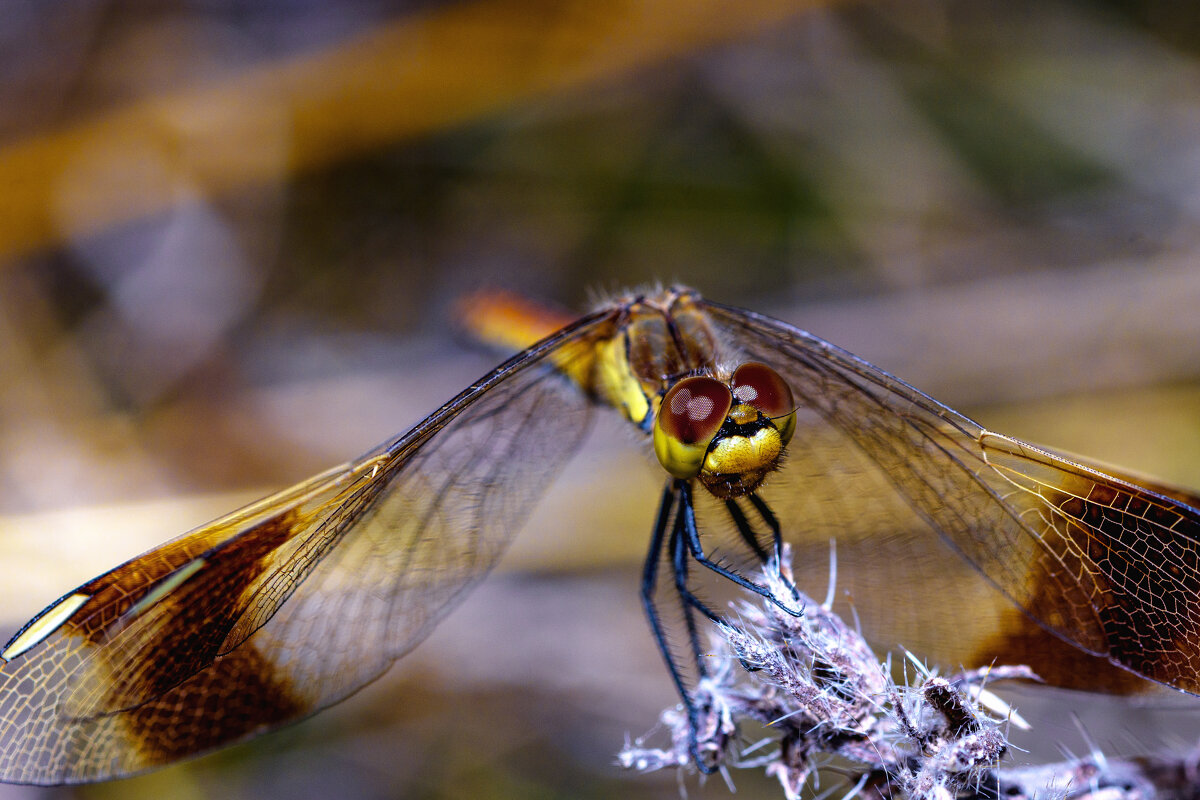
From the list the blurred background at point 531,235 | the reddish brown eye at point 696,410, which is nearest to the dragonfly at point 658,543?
the reddish brown eye at point 696,410

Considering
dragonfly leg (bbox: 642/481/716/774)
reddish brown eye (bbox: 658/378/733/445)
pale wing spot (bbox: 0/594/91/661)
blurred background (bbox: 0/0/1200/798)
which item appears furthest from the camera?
blurred background (bbox: 0/0/1200/798)

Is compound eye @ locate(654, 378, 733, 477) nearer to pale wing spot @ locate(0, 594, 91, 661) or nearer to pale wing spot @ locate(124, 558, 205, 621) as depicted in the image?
pale wing spot @ locate(124, 558, 205, 621)

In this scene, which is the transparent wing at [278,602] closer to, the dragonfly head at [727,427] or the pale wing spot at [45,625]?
the pale wing spot at [45,625]

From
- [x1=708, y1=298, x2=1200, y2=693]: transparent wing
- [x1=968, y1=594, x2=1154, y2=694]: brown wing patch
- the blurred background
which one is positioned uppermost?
the blurred background

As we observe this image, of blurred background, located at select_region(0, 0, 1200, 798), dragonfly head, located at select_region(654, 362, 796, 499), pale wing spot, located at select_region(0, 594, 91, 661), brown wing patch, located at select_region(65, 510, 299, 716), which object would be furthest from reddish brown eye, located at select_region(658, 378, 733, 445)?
blurred background, located at select_region(0, 0, 1200, 798)

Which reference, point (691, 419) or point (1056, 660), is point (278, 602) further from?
point (1056, 660)

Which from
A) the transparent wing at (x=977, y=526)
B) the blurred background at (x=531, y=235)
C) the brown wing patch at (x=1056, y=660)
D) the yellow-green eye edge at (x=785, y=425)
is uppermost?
the blurred background at (x=531, y=235)

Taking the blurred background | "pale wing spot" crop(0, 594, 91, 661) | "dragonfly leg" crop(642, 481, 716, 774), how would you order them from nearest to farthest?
"pale wing spot" crop(0, 594, 91, 661), "dragonfly leg" crop(642, 481, 716, 774), the blurred background
